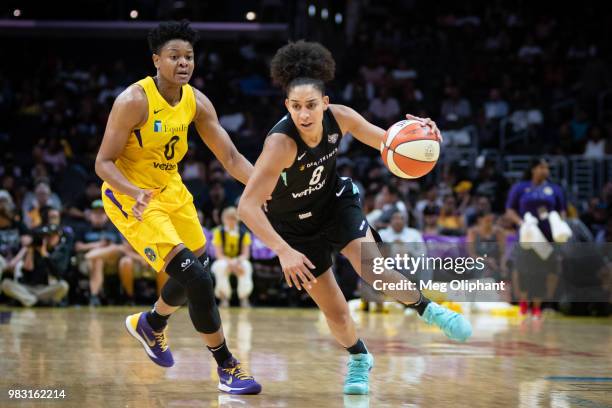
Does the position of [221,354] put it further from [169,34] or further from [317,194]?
[169,34]

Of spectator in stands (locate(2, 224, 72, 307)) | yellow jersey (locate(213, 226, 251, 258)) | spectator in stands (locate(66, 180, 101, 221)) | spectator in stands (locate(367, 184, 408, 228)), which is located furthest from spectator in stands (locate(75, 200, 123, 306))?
spectator in stands (locate(367, 184, 408, 228))

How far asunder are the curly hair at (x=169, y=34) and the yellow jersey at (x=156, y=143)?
0.22 meters

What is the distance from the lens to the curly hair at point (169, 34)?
551cm

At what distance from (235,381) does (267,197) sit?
1089 mm

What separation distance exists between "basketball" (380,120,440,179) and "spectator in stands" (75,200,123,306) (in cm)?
746

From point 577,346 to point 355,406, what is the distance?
3699 mm

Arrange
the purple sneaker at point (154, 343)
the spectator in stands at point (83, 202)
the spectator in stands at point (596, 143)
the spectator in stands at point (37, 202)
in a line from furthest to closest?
the spectator in stands at point (596, 143)
the spectator in stands at point (83, 202)
the spectator in stands at point (37, 202)
the purple sneaker at point (154, 343)

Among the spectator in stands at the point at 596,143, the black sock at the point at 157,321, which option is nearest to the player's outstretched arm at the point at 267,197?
the black sock at the point at 157,321

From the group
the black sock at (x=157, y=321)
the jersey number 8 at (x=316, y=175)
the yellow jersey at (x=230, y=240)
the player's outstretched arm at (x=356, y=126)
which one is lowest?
the black sock at (x=157, y=321)

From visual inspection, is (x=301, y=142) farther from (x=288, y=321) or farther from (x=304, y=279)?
(x=288, y=321)

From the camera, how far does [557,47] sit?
18.2 metres

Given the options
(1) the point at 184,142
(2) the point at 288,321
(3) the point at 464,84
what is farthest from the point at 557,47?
(1) the point at 184,142

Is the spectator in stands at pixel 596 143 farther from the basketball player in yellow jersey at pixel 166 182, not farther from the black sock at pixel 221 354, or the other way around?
the black sock at pixel 221 354

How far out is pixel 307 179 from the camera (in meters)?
5.28
